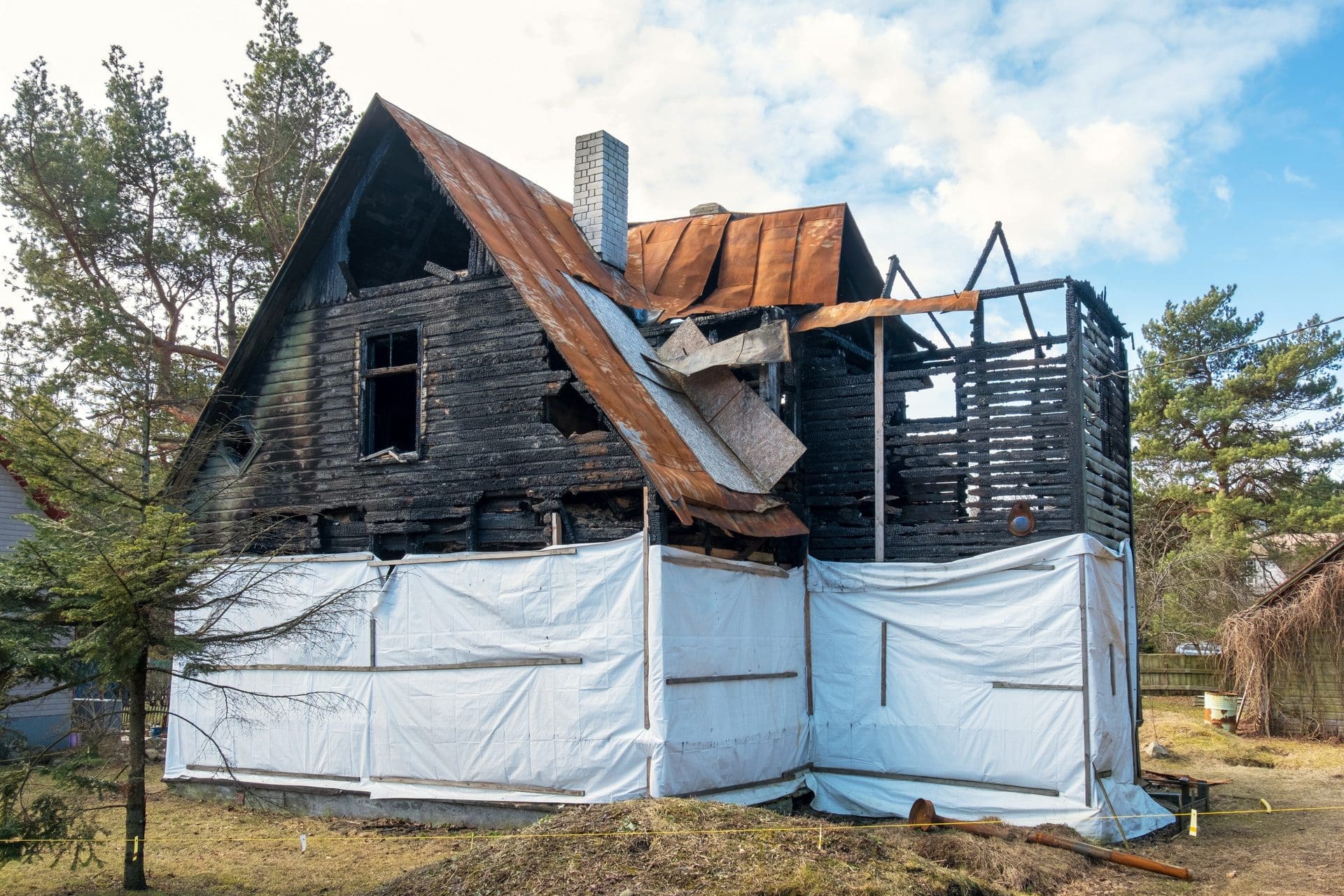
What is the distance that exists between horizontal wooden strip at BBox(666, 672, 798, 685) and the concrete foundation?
5.34ft

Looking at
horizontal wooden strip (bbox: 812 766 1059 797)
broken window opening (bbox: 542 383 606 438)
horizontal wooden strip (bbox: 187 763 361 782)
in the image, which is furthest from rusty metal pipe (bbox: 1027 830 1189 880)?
horizontal wooden strip (bbox: 187 763 361 782)

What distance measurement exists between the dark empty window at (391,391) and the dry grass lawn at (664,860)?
4288 mm

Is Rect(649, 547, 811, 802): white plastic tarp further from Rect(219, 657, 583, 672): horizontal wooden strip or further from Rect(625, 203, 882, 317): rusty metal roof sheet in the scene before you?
Rect(625, 203, 882, 317): rusty metal roof sheet

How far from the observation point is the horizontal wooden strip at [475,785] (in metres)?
10.6

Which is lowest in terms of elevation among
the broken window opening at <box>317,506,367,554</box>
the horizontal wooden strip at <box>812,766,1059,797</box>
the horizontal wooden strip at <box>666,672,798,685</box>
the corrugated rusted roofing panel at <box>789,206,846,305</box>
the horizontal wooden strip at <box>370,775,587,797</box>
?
the horizontal wooden strip at <box>812,766,1059,797</box>

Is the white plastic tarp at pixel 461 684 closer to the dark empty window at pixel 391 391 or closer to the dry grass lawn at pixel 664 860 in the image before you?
the dry grass lawn at pixel 664 860

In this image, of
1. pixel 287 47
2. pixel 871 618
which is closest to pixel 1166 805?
pixel 871 618

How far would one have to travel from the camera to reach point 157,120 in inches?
837

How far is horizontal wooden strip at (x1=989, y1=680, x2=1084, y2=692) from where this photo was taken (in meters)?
11.6

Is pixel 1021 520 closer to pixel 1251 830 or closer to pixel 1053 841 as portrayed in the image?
pixel 1053 841

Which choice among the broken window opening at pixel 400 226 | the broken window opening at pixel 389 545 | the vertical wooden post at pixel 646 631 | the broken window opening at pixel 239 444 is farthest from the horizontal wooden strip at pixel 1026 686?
the broken window opening at pixel 239 444

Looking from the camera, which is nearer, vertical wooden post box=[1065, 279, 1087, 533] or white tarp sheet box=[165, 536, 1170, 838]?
white tarp sheet box=[165, 536, 1170, 838]

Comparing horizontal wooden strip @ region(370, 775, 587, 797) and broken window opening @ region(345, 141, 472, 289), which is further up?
broken window opening @ region(345, 141, 472, 289)

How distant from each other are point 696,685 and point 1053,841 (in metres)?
3.68
